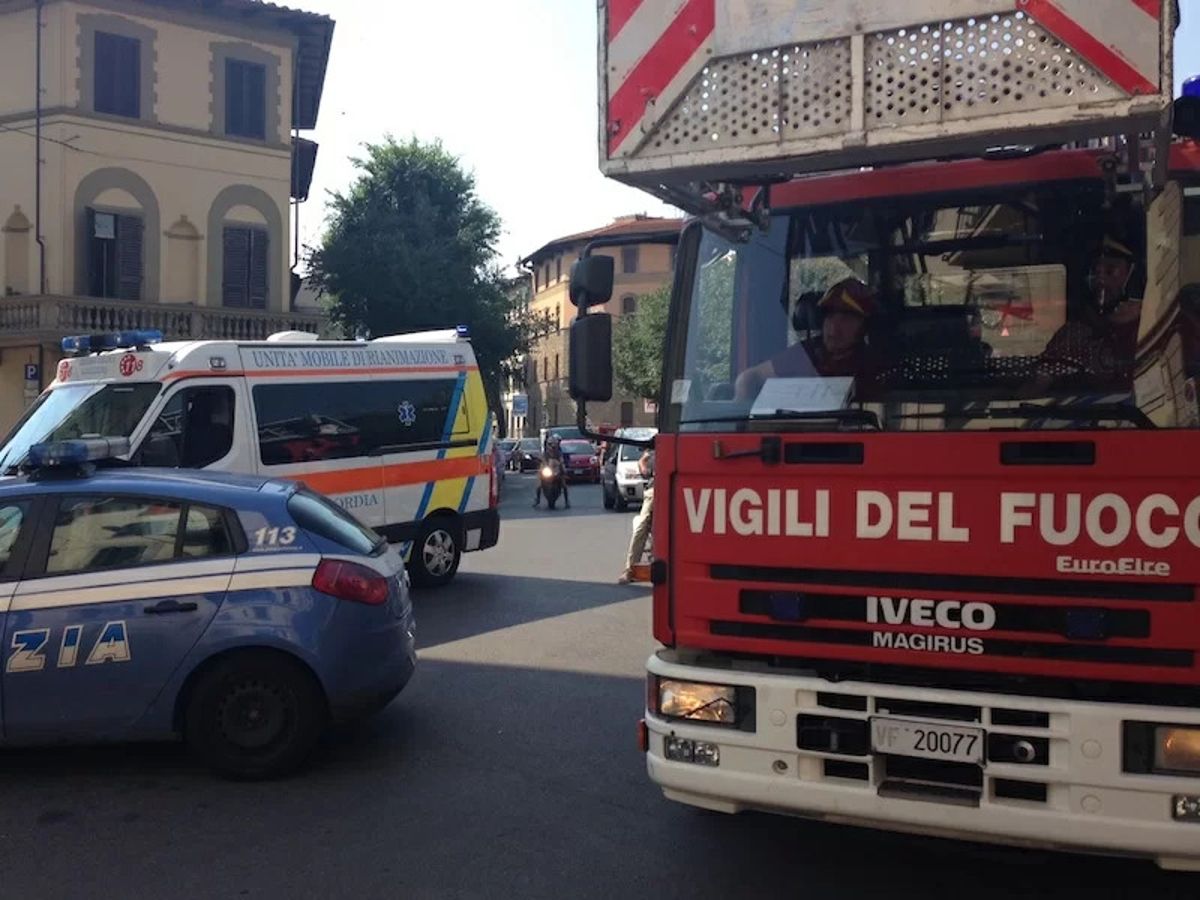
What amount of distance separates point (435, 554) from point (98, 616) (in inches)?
274

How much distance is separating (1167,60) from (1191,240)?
798mm

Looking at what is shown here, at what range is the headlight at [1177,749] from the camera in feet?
11.1

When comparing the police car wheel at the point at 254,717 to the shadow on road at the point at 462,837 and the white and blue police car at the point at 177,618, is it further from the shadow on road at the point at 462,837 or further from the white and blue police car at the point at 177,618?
the shadow on road at the point at 462,837

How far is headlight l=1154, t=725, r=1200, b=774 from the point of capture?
11.1 feet

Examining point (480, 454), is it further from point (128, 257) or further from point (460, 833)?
point (128, 257)

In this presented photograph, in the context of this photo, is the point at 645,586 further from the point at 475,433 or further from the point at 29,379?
the point at 29,379

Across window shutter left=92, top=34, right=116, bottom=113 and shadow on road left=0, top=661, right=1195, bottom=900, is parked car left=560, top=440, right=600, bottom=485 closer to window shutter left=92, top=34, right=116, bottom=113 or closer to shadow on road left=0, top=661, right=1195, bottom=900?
window shutter left=92, top=34, right=116, bottom=113

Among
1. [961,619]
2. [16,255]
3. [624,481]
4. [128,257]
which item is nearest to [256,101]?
[128,257]

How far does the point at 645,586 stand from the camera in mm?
12578

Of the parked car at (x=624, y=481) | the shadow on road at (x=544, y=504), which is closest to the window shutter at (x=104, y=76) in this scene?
the shadow on road at (x=544, y=504)

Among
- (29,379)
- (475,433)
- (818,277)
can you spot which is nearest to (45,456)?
(818,277)

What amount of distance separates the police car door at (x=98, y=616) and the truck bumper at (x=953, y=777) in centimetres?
264

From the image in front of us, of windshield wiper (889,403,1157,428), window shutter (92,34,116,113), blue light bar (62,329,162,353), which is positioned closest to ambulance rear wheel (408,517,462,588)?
blue light bar (62,329,162,353)

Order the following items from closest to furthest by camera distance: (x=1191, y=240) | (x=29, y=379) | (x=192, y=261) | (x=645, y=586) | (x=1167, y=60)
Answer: (x=1167, y=60), (x=1191, y=240), (x=645, y=586), (x=29, y=379), (x=192, y=261)
